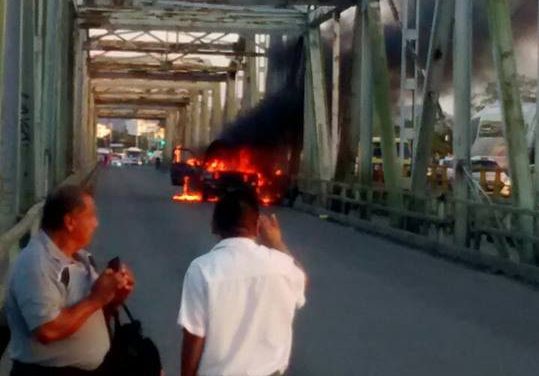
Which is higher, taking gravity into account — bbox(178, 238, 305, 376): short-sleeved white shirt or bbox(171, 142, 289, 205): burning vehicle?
bbox(178, 238, 305, 376): short-sleeved white shirt

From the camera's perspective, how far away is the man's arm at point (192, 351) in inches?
186

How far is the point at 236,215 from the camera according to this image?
4.88 metres

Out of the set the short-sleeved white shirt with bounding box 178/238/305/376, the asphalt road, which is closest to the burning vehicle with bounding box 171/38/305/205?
the asphalt road

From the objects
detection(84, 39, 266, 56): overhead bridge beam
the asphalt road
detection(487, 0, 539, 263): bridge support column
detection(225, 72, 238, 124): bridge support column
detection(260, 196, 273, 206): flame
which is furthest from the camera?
detection(225, 72, 238, 124): bridge support column

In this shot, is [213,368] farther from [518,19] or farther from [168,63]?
[168,63]

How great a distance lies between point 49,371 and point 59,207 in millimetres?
603

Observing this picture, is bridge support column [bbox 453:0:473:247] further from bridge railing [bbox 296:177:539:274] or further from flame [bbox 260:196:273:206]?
flame [bbox 260:196:273:206]

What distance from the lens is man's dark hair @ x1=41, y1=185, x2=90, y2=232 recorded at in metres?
5.01

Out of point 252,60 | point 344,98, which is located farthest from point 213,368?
point 252,60

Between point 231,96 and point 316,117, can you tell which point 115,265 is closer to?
point 316,117

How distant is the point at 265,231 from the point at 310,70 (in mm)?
35602

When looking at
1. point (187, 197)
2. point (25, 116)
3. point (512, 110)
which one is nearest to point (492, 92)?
point (187, 197)

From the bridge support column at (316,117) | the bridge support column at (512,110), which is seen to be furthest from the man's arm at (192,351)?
the bridge support column at (316,117)

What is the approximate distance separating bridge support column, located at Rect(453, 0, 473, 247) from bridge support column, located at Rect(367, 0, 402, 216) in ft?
→ 16.1
